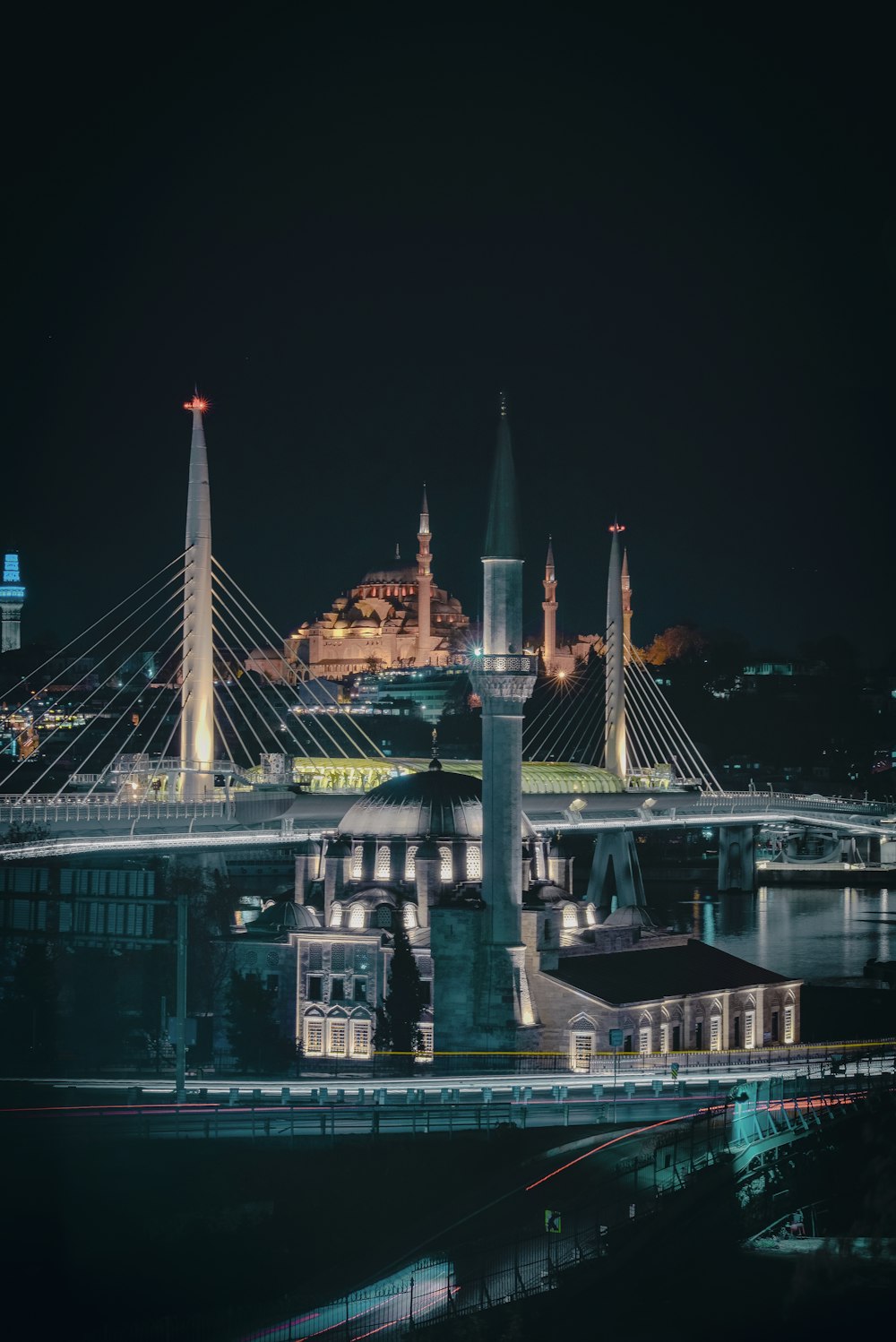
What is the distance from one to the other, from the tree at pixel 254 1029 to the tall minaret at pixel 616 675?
2645 inches

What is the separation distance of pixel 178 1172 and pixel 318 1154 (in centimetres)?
263

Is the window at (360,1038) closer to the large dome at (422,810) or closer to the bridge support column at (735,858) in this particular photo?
the large dome at (422,810)

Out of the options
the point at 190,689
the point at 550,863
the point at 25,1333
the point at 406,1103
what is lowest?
the point at 25,1333

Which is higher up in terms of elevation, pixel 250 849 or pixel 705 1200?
pixel 250 849

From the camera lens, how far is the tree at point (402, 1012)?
204 ft

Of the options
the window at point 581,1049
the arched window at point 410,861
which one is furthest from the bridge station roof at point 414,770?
the window at point 581,1049

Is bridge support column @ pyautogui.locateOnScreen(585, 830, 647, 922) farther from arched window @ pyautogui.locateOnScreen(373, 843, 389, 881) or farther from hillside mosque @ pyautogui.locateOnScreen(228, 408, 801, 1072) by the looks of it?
arched window @ pyautogui.locateOnScreen(373, 843, 389, 881)

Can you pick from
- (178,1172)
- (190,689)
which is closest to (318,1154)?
(178,1172)

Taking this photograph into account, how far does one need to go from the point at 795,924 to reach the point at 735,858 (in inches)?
897

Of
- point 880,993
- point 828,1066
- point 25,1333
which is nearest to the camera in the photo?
point 25,1333

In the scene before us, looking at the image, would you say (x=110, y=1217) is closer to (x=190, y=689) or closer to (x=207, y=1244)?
(x=207, y=1244)

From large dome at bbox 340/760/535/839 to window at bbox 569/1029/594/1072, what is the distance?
1138 centimetres

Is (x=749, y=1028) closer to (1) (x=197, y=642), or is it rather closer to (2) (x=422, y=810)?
(2) (x=422, y=810)

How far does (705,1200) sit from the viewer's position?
4669cm
